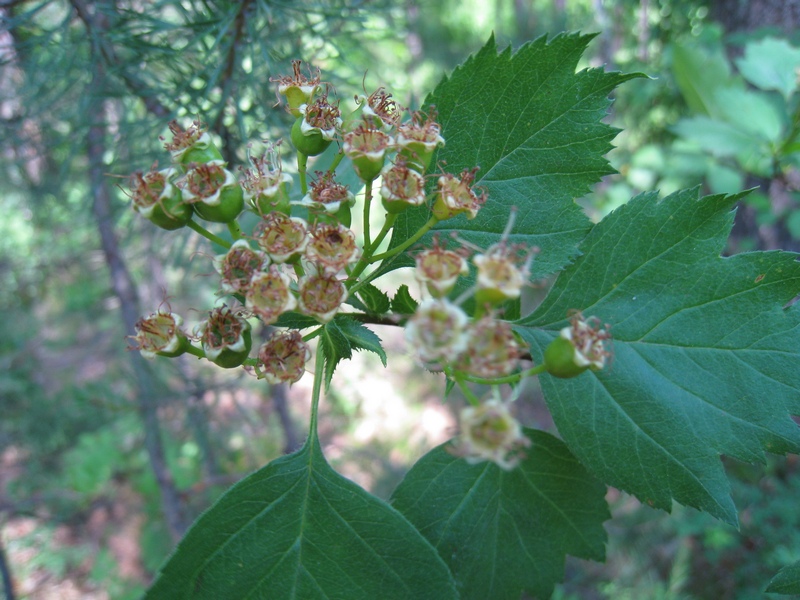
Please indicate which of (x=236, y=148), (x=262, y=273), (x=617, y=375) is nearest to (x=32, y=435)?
(x=236, y=148)

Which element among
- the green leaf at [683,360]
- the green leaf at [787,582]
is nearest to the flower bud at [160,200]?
the green leaf at [683,360]

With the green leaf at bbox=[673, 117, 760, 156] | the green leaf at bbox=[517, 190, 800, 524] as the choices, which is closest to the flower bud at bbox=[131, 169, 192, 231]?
the green leaf at bbox=[517, 190, 800, 524]

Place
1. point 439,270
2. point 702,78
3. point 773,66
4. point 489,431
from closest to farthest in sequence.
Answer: point 489,431 < point 439,270 < point 773,66 < point 702,78

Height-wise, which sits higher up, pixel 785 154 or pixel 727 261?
pixel 785 154

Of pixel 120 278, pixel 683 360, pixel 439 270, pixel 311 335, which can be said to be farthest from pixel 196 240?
pixel 683 360

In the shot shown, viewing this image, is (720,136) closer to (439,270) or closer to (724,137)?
(724,137)

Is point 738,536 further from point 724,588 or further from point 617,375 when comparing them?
point 617,375

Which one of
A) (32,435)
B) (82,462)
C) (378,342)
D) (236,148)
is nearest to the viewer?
(378,342)
